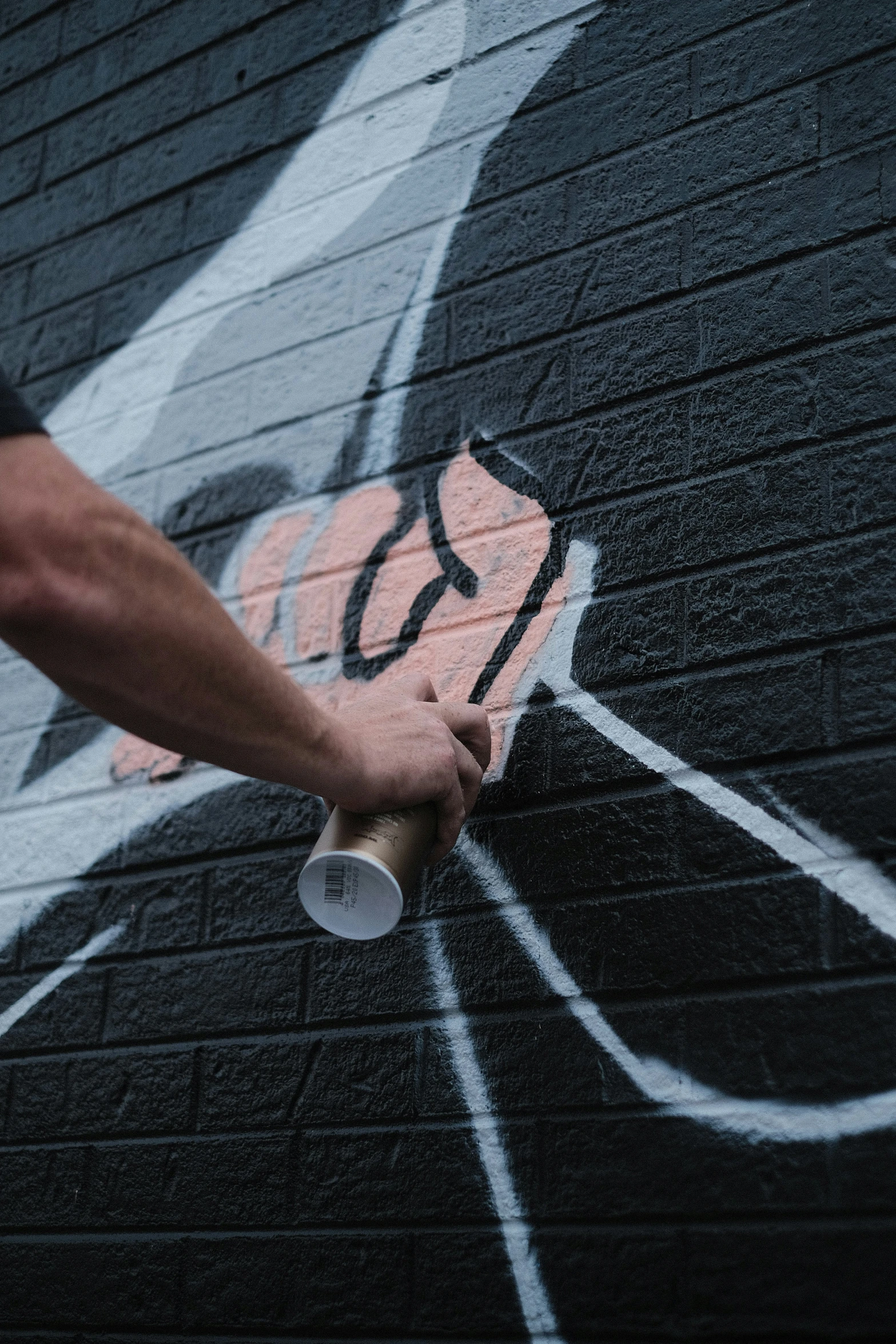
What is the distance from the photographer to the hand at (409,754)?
146cm

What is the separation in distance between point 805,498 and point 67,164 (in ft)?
6.31

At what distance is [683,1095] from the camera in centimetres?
156

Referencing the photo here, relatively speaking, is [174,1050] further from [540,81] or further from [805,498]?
[540,81]

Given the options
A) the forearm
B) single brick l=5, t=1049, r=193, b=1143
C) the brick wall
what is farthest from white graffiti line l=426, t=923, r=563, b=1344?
the forearm

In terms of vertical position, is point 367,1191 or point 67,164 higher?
point 67,164

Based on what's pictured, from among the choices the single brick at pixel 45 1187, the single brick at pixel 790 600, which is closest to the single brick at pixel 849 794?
the single brick at pixel 790 600

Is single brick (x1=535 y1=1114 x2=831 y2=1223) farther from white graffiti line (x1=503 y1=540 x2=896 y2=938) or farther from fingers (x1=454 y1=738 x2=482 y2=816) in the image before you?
fingers (x1=454 y1=738 x2=482 y2=816)

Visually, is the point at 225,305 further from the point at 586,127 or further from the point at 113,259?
the point at 586,127

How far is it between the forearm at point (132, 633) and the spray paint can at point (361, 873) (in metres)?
0.17

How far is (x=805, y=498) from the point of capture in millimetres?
1698

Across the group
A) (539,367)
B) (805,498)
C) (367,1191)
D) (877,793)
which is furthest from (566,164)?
(367,1191)

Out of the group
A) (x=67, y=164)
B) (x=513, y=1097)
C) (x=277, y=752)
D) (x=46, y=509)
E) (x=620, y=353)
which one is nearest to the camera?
(x=46, y=509)

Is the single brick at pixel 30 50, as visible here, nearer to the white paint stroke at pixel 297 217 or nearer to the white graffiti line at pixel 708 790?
the white paint stroke at pixel 297 217

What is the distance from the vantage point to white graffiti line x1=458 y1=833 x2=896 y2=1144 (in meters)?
1.45
